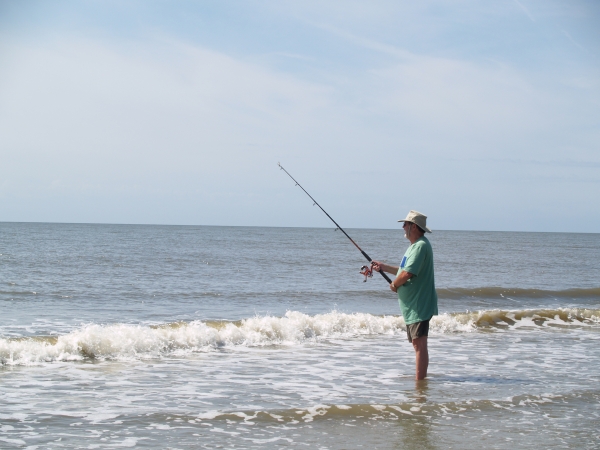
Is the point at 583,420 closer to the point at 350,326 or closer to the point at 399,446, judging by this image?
the point at 399,446

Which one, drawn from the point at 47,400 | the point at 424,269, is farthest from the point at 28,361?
→ the point at 424,269

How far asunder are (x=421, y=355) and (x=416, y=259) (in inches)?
42.5

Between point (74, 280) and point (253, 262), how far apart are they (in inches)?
430

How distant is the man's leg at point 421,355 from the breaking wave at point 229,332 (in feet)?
10.3

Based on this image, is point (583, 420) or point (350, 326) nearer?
point (583, 420)

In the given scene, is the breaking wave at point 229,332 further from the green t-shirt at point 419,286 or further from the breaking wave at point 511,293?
the breaking wave at point 511,293

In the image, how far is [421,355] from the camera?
6121 millimetres

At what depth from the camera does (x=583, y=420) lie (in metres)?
5.06

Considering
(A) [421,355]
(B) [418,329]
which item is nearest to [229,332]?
(A) [421,355]

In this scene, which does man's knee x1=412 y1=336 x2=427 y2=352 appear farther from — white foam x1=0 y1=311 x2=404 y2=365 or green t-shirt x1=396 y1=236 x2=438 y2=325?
white foam x1=0 y1=311 x2=404 y2=365

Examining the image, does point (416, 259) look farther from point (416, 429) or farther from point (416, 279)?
point (416, 429)

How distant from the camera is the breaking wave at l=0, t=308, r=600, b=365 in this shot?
7.49m

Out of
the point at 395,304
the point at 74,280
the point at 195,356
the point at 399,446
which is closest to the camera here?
the point at 399,446

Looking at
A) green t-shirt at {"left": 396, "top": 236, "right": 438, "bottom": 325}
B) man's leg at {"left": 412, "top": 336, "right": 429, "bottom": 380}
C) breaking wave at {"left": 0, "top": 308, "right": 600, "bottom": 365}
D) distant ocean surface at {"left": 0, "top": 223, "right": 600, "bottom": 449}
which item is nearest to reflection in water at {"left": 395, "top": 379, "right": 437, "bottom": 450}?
distant ocean surface at {"left": 0, "top": 223, "right": 600, "bottom": 449}
